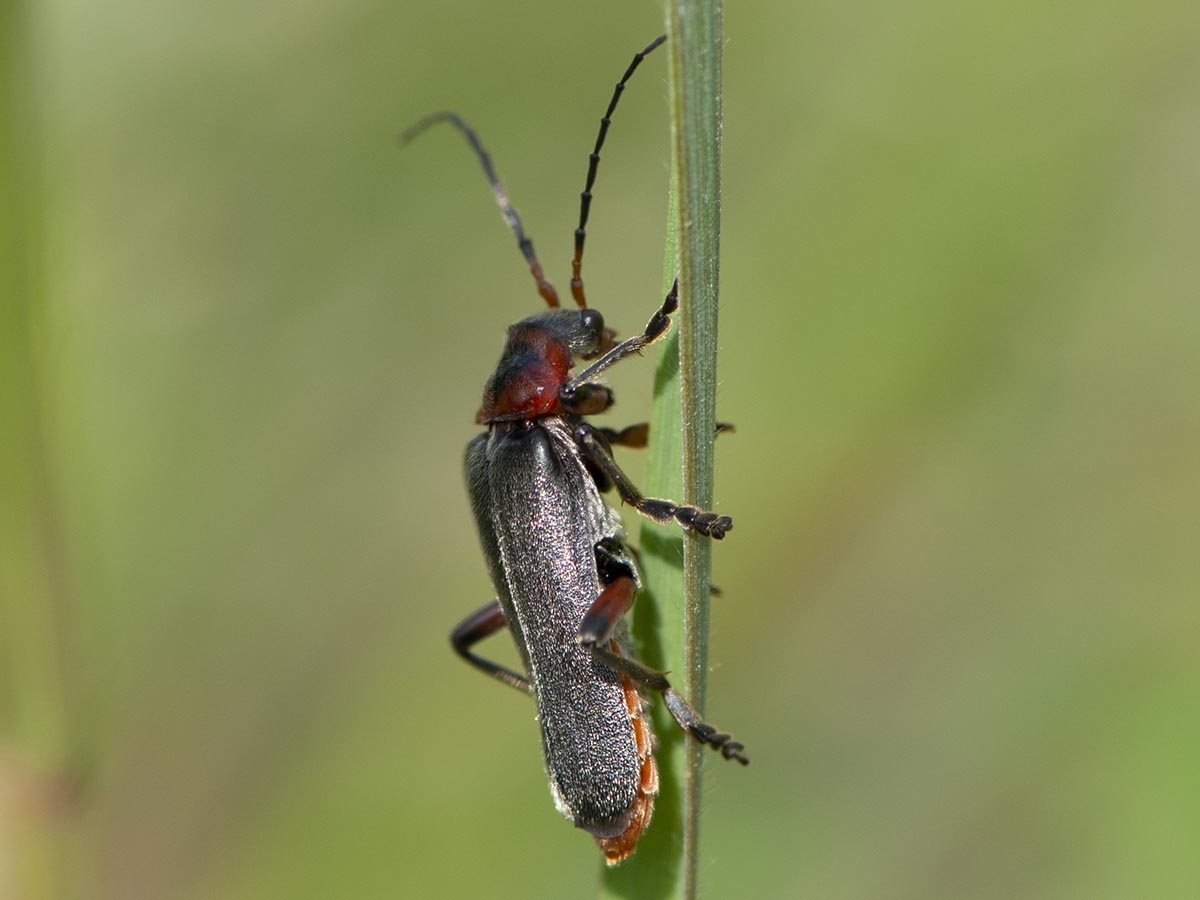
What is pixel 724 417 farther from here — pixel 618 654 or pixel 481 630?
pixel 618 654

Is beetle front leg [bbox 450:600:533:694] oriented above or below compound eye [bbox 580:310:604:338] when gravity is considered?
below

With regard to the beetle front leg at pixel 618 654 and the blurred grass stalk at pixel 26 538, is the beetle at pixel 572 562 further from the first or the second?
the blurred grass stalk at pixel 26 538

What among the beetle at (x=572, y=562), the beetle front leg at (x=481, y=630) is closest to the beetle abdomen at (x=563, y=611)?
the beetle at (x=572, y=562)

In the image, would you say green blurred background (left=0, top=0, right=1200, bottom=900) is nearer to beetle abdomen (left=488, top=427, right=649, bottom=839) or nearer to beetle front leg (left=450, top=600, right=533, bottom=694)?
beetle front leg (left=450, top=600, right=533, bottom=694)

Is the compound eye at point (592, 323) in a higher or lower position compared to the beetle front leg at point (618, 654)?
higher

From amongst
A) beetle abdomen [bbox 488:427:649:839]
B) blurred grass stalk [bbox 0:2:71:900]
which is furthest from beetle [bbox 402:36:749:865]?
blurred grass stalk [bbox 0:2:71:900]

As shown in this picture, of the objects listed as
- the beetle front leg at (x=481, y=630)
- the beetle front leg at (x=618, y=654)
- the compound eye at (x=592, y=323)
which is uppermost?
the compound eye at (x=592, y=323)

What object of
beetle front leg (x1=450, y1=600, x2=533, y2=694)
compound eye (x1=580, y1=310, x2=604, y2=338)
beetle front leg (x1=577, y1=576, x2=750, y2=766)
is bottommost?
beetle front leg (x1=577, y1=576, x2=750, y2=766)
